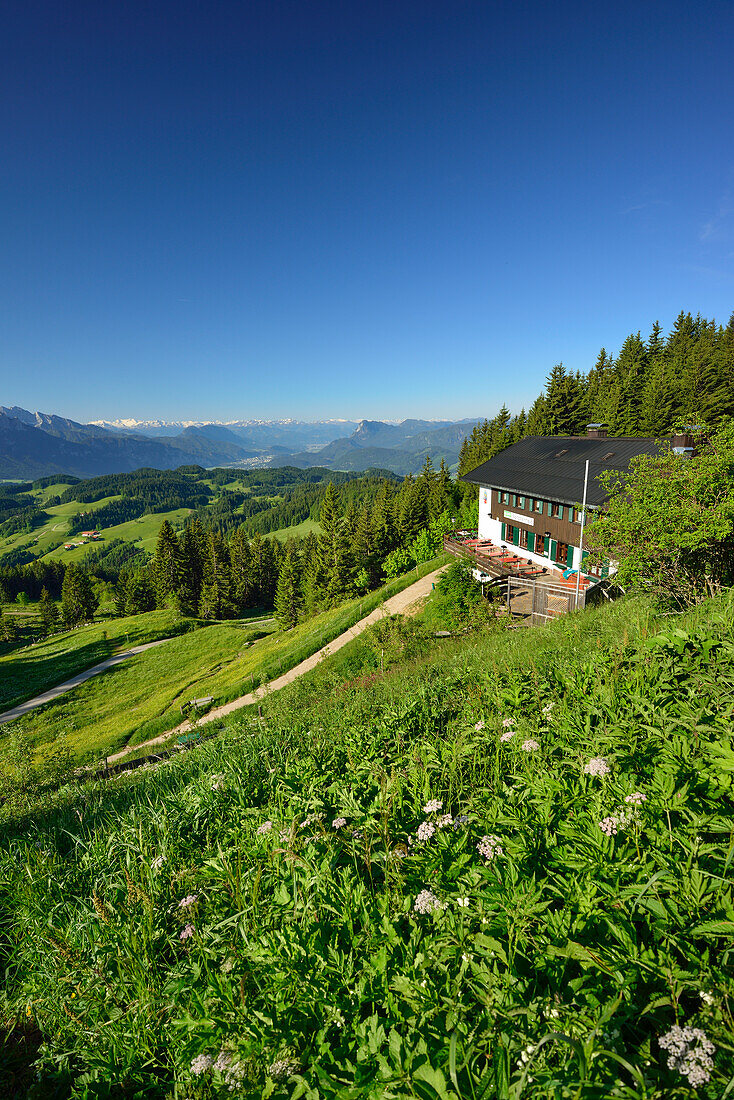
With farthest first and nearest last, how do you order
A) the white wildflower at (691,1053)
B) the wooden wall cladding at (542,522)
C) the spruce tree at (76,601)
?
1. the spruce tree at (76,601)
2. the wooden wall cladding at (542,522)
3. the white wildflower at (691,1053)

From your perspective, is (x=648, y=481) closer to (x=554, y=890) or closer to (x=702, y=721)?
(x=702, y=721)

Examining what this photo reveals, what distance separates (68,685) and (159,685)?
9.04 metres

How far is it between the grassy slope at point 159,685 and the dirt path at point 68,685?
3.33 ft

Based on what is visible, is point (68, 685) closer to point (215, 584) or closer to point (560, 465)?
point (215, 584)

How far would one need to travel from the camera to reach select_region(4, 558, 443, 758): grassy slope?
918 inches

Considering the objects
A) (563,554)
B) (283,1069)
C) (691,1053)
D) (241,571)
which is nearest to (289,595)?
(241,571)

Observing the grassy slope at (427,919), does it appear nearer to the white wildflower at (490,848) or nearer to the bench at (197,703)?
the white wildflower at (490,848)

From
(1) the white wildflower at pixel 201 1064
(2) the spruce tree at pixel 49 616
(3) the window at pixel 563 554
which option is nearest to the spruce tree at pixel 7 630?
(2) the spruce tree at pixel 49 616

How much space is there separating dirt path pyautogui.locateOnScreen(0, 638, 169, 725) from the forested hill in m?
A: 45.8

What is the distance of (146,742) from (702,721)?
24.1 meters

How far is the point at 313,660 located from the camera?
23.6m

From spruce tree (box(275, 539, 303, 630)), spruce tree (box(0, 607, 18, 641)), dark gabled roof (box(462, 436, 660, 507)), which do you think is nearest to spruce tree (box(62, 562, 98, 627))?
spruce tree (box(0, 607, 18, 641))

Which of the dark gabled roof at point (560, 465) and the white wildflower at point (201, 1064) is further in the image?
the dark gabled roof at point (560, 465)

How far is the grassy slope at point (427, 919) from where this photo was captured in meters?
1.60
